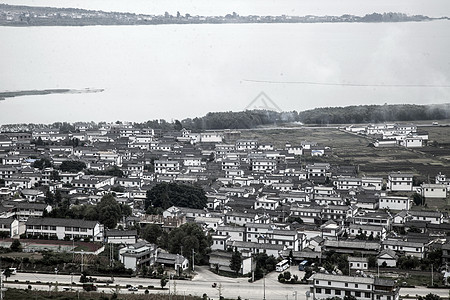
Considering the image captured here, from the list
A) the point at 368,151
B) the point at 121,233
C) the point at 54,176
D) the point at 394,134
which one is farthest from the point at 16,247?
the point at 394,134

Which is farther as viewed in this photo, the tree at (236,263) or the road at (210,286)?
the tree at (236,263)

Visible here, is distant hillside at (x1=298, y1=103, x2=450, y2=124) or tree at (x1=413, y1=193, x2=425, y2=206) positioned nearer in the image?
tree at (x1=413, y1=193, x2=425, y2=206)

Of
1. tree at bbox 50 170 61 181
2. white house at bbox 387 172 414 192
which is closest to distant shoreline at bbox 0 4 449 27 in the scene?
tree at bbox 50 170 61 181

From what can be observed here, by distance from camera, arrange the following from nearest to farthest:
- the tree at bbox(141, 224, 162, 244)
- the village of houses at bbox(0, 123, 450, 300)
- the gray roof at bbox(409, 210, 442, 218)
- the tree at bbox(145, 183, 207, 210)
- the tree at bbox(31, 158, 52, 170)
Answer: the village of houses at bbox(0, 123, 450, 300), the tree at bbox(141, 224, 162, 244), the gray roof at bbox(409, 210, 442, 218), the tree at bbox(145, 183, 207, 210), the tree at bbox(31, 158, 52, 170)

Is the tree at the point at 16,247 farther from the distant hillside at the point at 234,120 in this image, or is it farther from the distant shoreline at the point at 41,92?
the distant shoreline at the point at 41,92

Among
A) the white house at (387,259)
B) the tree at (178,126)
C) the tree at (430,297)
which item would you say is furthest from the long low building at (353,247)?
the tree at (178,126)

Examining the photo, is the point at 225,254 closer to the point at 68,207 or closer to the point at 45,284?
the point at 45,284

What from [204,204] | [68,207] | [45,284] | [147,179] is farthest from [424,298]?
[147,179]

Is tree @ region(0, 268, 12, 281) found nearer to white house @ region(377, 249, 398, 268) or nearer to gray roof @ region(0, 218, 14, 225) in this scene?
gray roof @ region(0, 218, 14, 225)
